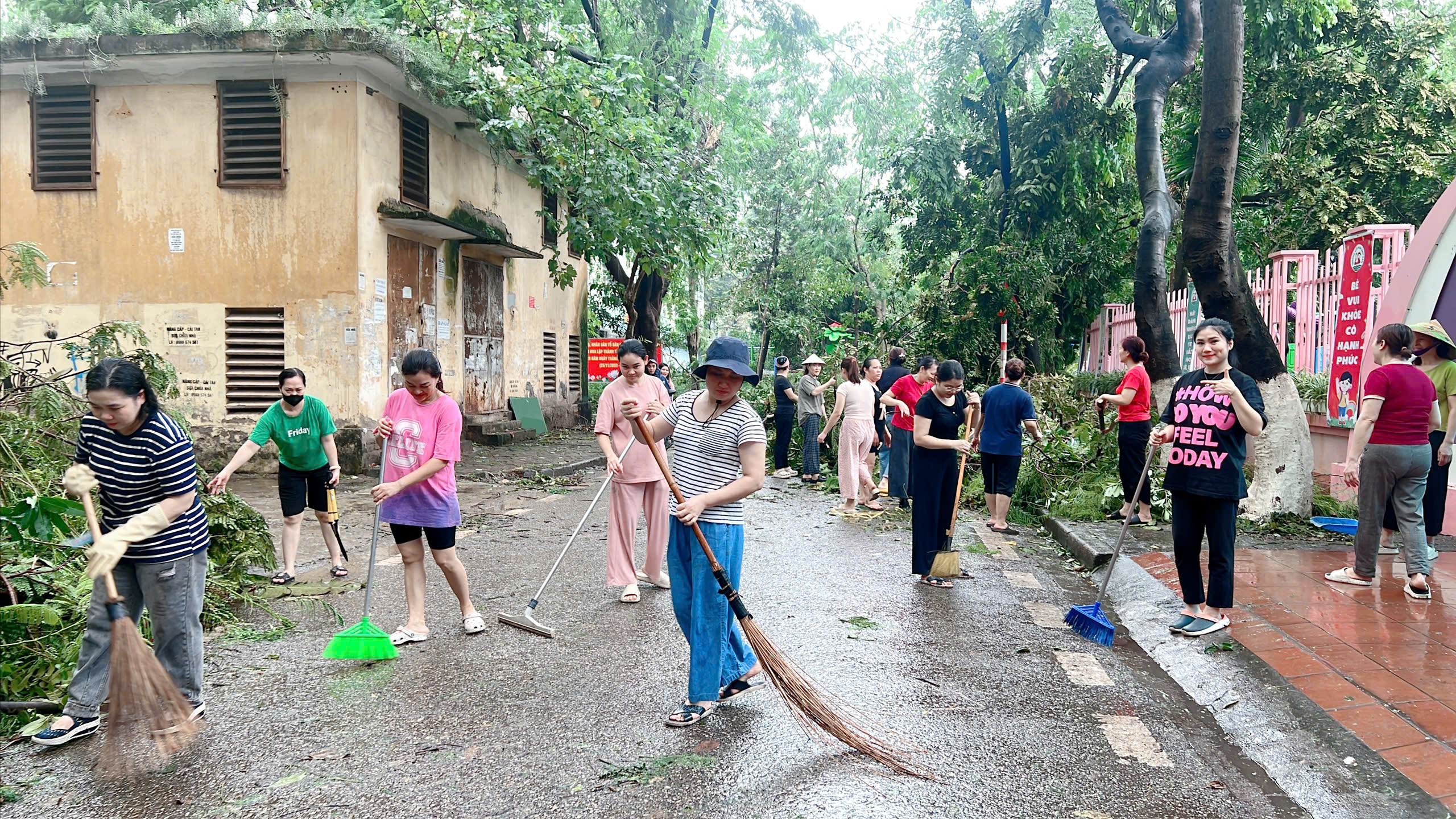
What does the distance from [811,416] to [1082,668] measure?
8.86 m

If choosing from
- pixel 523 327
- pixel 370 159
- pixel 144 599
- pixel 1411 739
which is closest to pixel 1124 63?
pixel 523 327

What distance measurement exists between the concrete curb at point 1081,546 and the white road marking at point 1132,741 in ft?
11.2

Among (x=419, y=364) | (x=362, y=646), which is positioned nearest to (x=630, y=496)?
(x=419, y=364)

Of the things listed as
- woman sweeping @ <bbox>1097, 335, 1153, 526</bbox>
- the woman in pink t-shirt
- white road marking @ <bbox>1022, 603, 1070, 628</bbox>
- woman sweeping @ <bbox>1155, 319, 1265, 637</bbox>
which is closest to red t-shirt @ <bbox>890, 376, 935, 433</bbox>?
woman sweeping @ <bbox>1097, 335, 1153, 526</bbox>

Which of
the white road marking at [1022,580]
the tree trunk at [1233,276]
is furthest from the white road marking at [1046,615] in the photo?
the tree trunk at [1233,276]

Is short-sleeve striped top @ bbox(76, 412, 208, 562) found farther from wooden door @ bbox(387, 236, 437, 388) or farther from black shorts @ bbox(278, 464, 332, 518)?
wooden door @ bbox(387, 236, 437, 388)

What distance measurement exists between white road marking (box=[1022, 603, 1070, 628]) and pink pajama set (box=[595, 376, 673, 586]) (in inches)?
100

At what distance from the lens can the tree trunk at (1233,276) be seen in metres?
8.74

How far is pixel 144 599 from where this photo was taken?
4.14m

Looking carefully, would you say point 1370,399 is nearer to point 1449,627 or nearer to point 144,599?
point 1449,627

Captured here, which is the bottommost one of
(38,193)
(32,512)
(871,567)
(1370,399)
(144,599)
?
(871,567)

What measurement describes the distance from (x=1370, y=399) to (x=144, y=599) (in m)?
6.97

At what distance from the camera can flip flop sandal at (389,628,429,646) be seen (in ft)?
18.0

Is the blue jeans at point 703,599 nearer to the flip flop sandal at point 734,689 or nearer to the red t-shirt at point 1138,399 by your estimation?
the flip flop sandal at point 734,689
